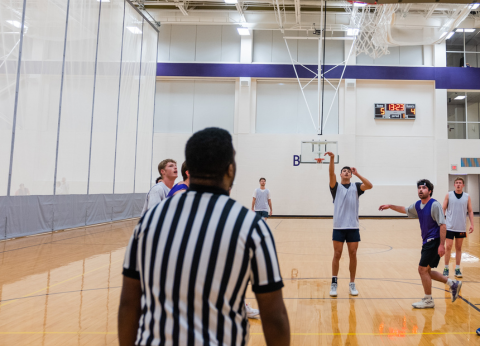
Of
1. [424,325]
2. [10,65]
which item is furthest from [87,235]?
[424,325]

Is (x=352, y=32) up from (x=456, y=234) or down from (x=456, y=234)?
up

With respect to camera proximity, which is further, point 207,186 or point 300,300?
point 300,300

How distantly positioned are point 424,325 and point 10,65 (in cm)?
1019

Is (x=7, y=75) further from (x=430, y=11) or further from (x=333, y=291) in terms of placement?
(x=430, y=11)

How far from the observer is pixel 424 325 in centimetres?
394

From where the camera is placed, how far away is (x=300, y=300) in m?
4.88

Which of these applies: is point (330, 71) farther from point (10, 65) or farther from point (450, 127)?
point (10, 65)

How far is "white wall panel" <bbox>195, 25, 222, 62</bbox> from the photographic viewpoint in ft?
65.1

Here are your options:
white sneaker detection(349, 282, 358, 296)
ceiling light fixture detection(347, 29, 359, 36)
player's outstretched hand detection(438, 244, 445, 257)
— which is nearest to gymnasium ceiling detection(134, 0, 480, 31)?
ceiling light fixture detection(347, 29, 359, 36)

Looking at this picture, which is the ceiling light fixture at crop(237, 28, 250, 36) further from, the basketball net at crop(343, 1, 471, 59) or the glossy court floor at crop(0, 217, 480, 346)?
the glossy court floor at crop(0, 217, 480, 346)

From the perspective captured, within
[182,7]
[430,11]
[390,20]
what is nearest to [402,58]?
[430,11]

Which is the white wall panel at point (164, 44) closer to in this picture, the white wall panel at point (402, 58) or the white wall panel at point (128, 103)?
the white wall panel at point (128, 103)

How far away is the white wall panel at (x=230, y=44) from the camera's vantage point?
64.8 feet

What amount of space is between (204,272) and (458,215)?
6480 millimetres
